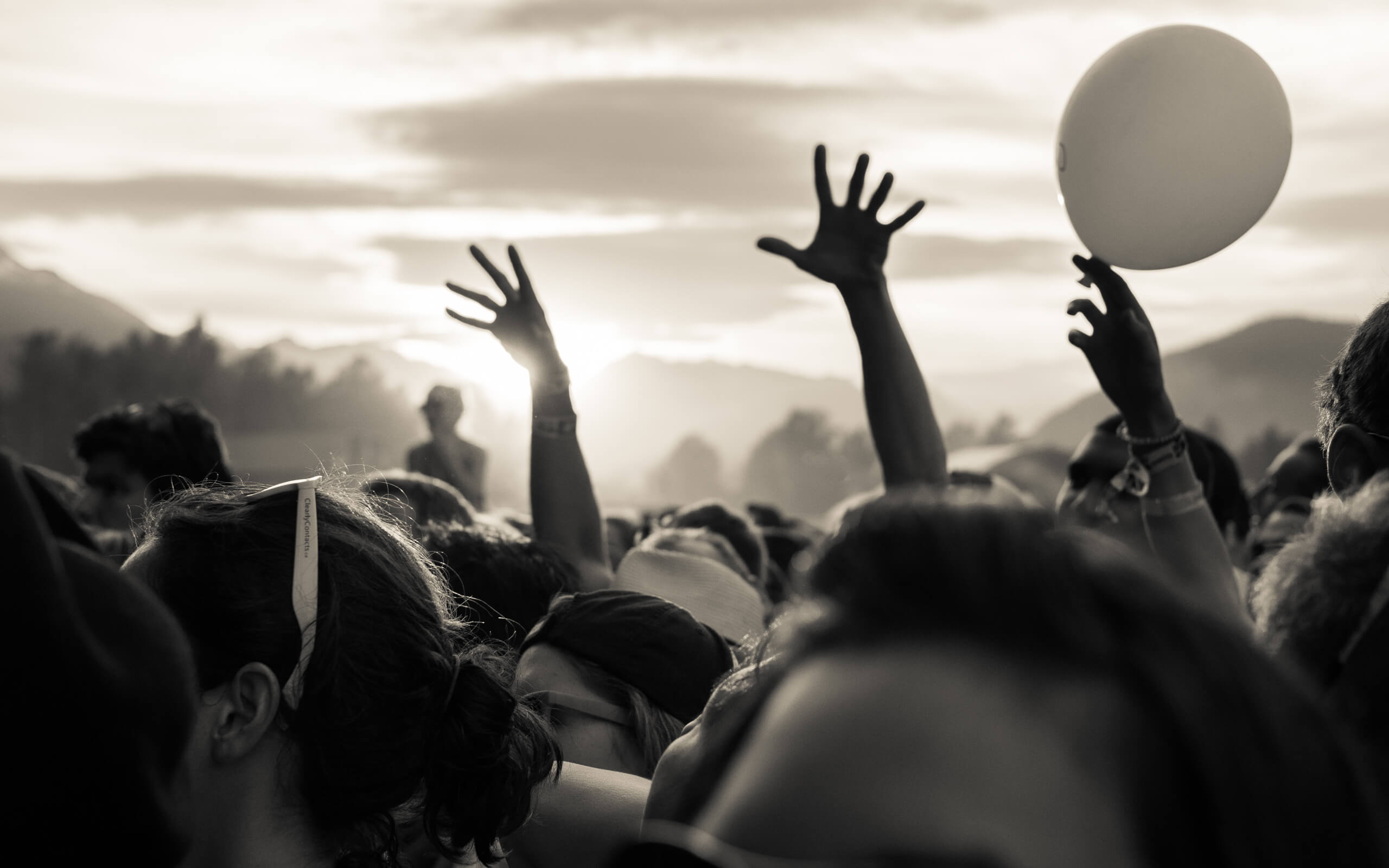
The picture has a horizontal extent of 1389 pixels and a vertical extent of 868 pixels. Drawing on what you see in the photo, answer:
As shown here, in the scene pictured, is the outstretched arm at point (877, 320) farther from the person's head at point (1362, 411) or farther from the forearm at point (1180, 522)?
the person's head at point (1362, 411)

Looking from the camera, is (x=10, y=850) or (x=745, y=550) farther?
(x=745, y=550)

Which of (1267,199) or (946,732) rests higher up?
(1267,199)

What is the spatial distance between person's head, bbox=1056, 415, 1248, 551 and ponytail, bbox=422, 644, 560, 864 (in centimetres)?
160

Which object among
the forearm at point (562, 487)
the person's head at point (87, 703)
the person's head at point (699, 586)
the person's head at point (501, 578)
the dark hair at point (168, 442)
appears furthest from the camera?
the dark hair at point (168, 442)

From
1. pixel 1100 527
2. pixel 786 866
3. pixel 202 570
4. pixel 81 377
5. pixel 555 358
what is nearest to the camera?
pixel 786 866

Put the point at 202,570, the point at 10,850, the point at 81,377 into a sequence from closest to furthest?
the point at 10,850 < the point at 202,570 < the point at 81,377

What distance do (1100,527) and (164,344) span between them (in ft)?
162

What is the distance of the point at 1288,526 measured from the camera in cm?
532

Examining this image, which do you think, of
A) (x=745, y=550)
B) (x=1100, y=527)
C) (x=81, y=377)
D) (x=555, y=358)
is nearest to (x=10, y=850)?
(x=1100, y=527)

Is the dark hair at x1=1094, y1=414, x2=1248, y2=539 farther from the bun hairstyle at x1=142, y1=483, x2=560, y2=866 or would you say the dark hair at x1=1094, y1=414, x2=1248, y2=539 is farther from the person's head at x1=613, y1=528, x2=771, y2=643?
the bun hairstyle at x1=142, y1=483, x2=560, y2=866

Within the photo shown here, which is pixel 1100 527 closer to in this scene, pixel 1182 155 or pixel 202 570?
pixel 1182 155

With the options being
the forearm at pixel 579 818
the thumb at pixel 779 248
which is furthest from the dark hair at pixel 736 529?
the forearm at pixel 579 818

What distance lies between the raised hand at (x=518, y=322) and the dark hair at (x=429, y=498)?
0.59 metres

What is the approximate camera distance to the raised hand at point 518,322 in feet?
12.9
